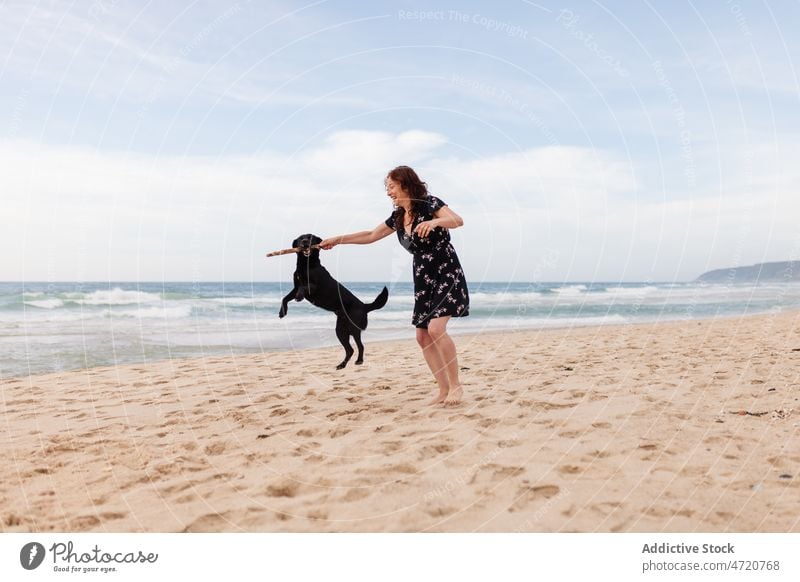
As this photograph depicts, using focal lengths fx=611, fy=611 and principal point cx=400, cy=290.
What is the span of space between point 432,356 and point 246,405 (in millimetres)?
2109

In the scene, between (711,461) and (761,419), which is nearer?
(711,461)

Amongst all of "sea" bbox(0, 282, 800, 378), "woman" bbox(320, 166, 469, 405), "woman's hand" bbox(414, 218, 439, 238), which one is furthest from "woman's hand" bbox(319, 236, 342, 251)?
"sea" bbox(0, 282, 800, 378)

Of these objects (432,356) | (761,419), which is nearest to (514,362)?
(432,356)

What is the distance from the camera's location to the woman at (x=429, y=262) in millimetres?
5867

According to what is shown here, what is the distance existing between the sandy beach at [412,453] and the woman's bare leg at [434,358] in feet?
1.08

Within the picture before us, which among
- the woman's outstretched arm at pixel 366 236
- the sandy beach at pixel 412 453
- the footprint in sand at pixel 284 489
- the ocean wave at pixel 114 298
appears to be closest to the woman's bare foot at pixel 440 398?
the sandy beach at pixel 412 453

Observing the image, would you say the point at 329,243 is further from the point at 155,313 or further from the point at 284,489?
the point at 155,313

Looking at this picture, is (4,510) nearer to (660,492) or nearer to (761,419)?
(660,492)

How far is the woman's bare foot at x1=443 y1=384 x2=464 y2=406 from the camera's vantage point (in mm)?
6191

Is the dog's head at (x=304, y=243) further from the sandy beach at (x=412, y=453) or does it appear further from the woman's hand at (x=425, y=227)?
the sandy beach at (x=412, y=453)

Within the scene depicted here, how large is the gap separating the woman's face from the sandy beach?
2.08 meters
